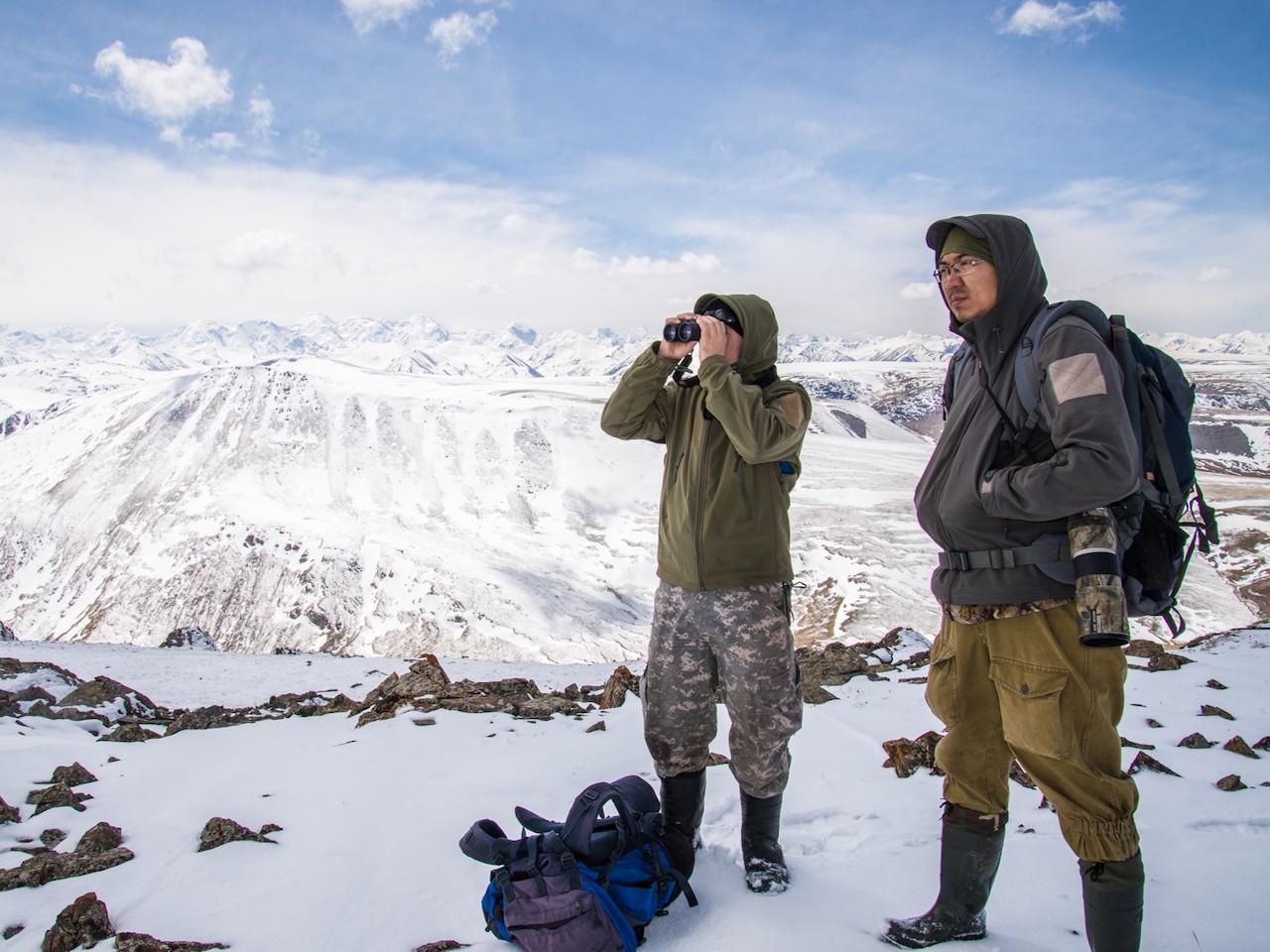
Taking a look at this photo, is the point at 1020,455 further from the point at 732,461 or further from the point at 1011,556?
the point at 732,461

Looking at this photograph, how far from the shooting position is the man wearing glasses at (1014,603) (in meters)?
2.42

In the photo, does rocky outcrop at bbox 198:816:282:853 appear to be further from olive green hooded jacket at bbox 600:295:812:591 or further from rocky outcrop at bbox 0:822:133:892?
olive green hooded jacket at bbox 600:295:812:591

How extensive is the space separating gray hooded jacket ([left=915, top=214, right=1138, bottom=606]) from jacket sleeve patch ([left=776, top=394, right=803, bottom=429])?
2.13 ft

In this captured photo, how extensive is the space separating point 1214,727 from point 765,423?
199 inches

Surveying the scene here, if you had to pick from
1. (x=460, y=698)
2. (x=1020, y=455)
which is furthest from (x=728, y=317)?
(x=460, y=698)

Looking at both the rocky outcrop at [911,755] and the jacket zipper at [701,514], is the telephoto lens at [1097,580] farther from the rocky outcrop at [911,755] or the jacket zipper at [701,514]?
the rocky outcrop at [911,755]

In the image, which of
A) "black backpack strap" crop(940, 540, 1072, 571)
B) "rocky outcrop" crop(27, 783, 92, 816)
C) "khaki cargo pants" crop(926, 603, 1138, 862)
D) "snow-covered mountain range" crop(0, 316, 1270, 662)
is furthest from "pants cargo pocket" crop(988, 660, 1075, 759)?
"snow-covered mountain range" crop(0, 316, 1270, 662)

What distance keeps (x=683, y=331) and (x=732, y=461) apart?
69cm

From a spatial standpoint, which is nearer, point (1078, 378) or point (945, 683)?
point (1078, 378)

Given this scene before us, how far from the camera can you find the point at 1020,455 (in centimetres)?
269

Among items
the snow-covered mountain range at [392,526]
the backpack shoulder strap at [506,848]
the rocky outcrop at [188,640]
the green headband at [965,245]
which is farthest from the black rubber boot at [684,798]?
the snow-covered mountain range at [392,526]

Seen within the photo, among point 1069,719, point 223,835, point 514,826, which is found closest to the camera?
point 1069,719

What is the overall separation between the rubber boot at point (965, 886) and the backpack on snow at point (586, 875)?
96 centimetres

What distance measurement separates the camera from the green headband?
2.87 m
